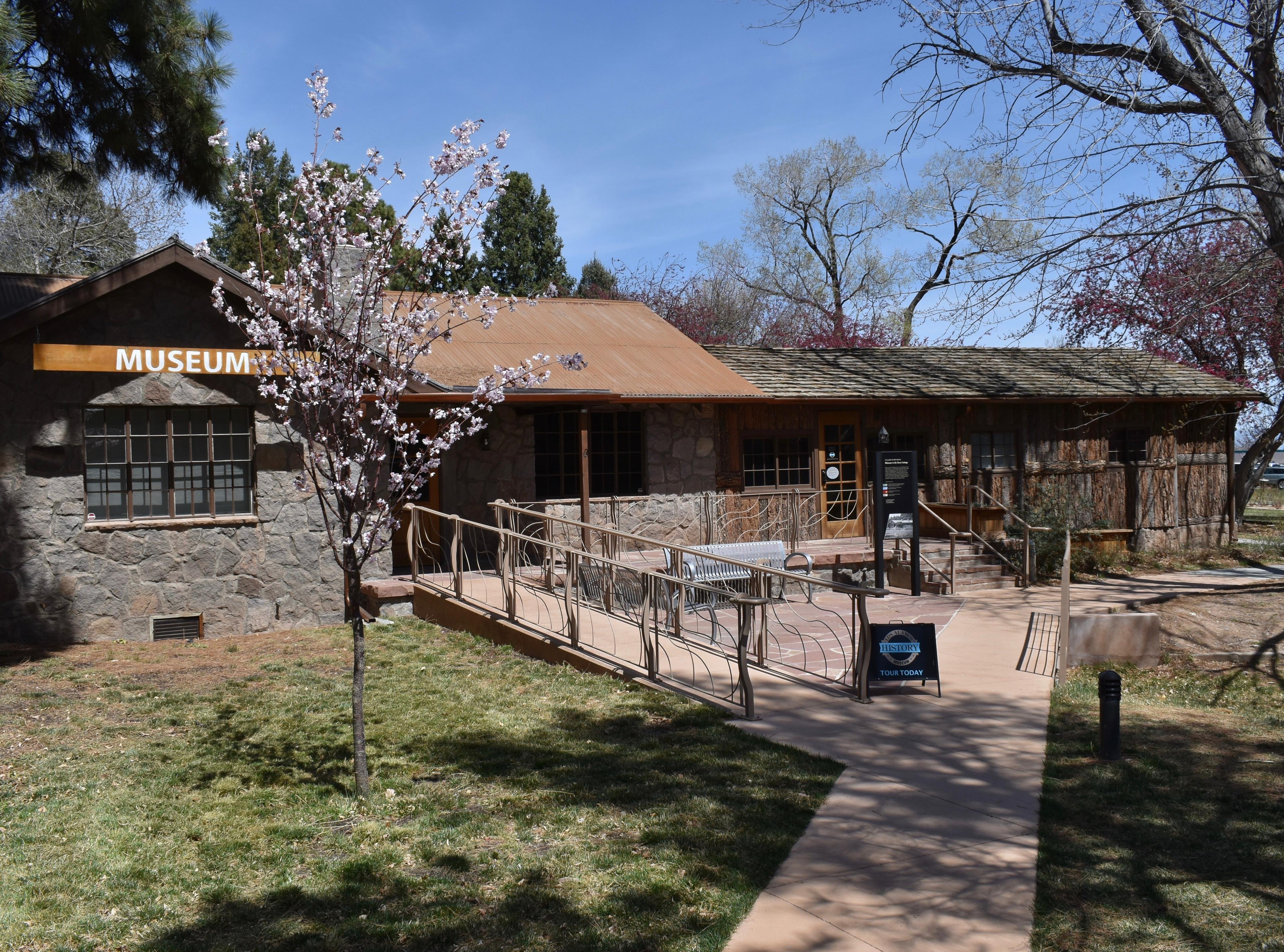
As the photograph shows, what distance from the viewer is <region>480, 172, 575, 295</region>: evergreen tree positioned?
34438mm

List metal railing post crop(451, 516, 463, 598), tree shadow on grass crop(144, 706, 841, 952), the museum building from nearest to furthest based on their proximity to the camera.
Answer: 1. tree shadow on grass crop(144, 706, 841, 952)
2. the museum building
3. metal railing post crop(451, 516, 463, 598)

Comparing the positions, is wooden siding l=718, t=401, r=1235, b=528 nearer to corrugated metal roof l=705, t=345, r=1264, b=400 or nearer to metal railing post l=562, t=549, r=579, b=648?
corrugated metal roof l=705, t=345, r=1264, b=400

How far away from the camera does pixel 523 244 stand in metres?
34.4

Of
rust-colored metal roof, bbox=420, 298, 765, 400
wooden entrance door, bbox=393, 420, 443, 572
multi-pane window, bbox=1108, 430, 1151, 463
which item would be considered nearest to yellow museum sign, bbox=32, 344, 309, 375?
rust-colored metal roof, bbox=420, 298, 765, 400

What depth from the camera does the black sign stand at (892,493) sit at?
11.4 meters

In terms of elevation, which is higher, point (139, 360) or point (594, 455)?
point (139, 360)

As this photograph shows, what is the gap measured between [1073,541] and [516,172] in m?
23.6

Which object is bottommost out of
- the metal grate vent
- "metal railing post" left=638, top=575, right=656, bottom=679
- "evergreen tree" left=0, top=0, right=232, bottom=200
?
the metal grate vent

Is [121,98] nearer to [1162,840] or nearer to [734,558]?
[734,558]

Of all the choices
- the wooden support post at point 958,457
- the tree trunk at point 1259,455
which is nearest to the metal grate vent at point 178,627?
the wooden support post at point 958,457

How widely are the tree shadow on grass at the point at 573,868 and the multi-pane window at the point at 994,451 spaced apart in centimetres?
1371

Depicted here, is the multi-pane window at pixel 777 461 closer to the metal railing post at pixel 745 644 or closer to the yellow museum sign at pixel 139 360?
the yellow museum sign at pixel 139 360

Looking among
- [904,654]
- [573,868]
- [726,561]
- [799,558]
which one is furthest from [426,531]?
[573,868]

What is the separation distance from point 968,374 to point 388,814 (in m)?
16.8
